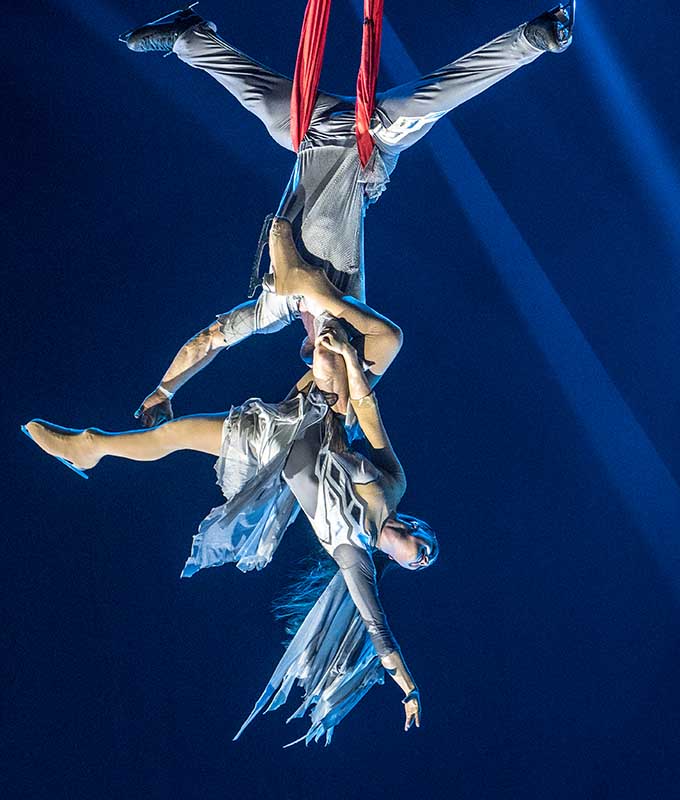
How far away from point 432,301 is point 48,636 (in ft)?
5.64

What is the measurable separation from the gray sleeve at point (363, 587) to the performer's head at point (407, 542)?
0.07 meters

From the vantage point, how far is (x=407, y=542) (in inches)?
138

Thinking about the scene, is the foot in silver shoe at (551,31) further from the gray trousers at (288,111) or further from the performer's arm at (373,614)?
the performer's arm at (373,614)

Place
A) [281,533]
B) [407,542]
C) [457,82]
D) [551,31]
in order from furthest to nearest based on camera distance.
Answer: [281,533]
[407,542]
[457,82]
[551,31]

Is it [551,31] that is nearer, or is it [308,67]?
[551,31]

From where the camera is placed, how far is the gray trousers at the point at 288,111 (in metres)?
3.46

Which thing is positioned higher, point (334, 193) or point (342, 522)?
point (334, 193)

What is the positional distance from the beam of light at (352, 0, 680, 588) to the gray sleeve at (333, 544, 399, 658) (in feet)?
4.94

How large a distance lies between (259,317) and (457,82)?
0.82 meters

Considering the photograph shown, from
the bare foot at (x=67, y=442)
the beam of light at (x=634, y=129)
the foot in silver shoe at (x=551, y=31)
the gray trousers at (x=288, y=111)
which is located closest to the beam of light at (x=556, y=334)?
the beam of light at (x=634, y=129)

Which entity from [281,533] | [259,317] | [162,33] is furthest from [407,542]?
[162,33]

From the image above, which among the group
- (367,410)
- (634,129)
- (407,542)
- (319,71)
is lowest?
(407,542)

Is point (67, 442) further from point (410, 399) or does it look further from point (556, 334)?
point (556, 334)

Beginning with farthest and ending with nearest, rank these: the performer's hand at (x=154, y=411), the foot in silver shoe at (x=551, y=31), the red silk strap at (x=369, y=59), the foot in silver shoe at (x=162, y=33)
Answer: the performer's hand at (x=154, y=411) < the foot in silver shoe at (x=162, y=33) < the red silk strap at (x=369, y=59) < the foot in silver shoe at (x=551, y=31)
